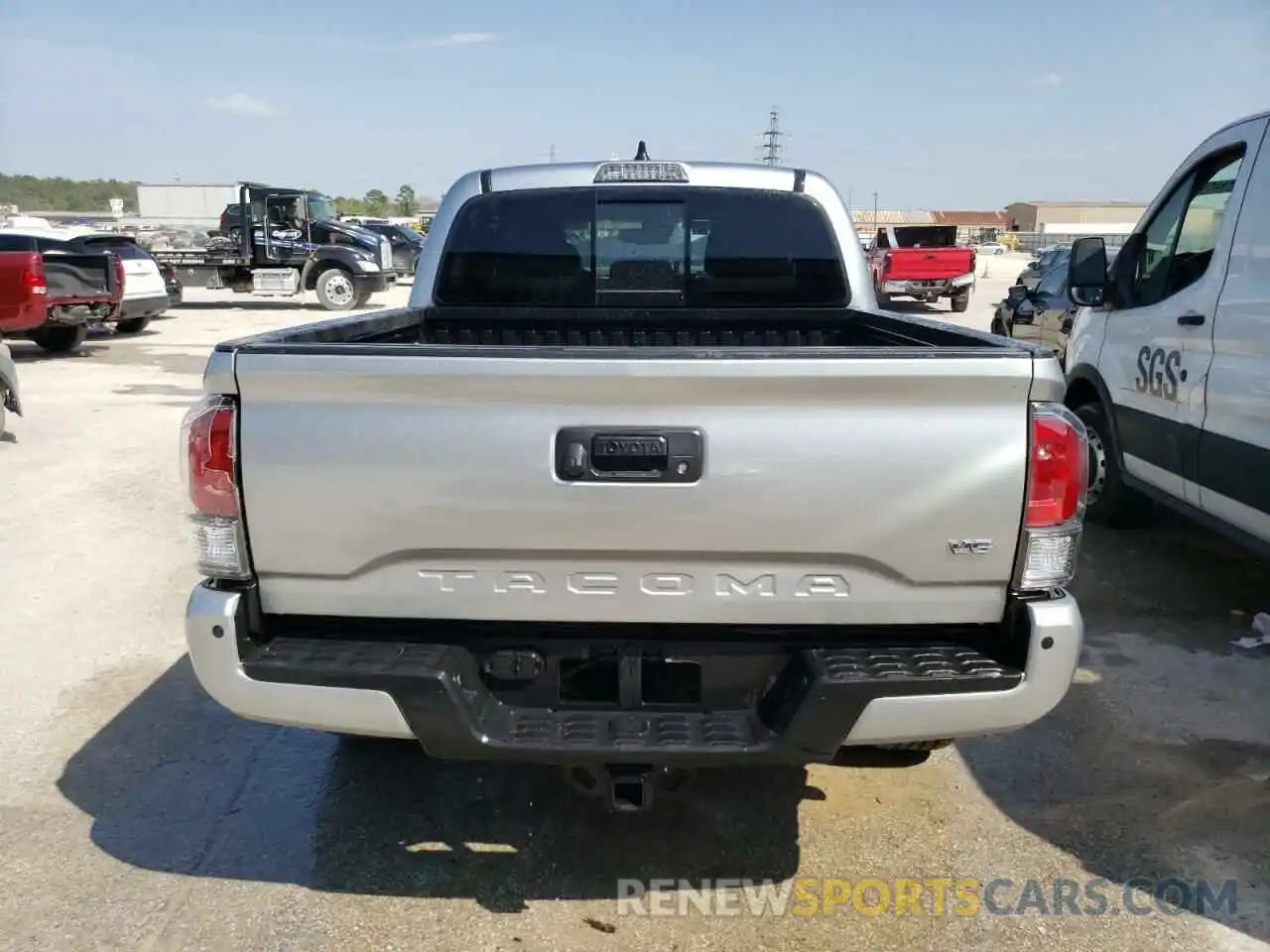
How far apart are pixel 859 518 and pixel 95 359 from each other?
14424mm

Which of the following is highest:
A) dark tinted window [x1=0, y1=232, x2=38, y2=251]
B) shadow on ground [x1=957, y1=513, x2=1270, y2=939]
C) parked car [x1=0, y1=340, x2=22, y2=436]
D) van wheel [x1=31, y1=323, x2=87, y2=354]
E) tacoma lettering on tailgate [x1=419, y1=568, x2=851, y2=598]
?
dark tinted window [x1=0, y1=232, x2=38, y2=251]

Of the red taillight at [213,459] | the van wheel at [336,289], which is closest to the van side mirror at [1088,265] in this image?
the red taillight at [213,459]

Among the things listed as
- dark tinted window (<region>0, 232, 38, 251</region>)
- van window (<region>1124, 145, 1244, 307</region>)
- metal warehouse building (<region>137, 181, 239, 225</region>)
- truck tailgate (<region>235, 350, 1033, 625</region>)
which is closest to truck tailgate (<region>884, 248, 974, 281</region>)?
dark tinted window (<region>0, 232, 38, 251</region>)

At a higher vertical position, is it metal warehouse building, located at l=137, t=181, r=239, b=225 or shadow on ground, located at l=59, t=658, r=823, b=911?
A: metal warehouse building, located at l=137, t=181, r=239, b=225

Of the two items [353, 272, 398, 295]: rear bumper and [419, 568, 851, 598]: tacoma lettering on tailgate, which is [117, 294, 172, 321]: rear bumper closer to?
[353, 272, 398, 295]: rear bumper

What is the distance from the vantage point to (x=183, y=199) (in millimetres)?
42969

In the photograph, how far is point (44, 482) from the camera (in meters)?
7.54

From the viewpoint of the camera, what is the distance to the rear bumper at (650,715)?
2418mm

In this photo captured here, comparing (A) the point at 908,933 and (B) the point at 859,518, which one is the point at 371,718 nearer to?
(B) the point at 859,518

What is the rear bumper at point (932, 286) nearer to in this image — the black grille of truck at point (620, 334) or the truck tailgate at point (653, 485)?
the black grille of truck at point (620, 334)

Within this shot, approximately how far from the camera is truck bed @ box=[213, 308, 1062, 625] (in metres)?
2.36

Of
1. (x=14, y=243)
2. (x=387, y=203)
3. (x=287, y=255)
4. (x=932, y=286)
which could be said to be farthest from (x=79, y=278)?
(x=387, y=203)

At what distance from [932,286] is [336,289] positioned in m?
12.7

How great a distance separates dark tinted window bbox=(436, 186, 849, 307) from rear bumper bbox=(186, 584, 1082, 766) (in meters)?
2.16
